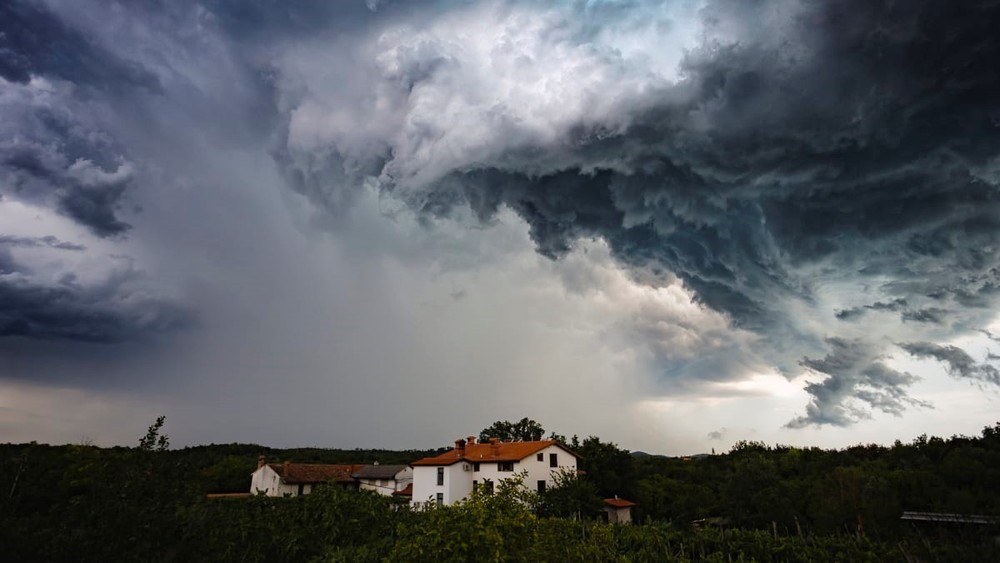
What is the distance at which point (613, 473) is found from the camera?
5156cm

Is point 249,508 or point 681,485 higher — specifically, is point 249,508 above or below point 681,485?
above

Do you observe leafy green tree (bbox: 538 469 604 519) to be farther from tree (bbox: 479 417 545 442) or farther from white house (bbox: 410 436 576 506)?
tree (bbox: 479 417 545 442)

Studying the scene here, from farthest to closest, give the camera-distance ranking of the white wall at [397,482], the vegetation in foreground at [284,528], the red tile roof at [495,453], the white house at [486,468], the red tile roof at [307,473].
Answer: the white wall at [397,482] → the red tile roof at [307,473] → the red tile roof at [495,453] → the white house at [486,468] → the vegetation in foreground at [284,528]

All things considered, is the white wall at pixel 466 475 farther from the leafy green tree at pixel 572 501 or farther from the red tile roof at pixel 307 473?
the red tile roof at pixel 307 473

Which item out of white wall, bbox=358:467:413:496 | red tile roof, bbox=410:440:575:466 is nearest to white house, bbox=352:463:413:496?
white wall, bbox=358:467:413:496

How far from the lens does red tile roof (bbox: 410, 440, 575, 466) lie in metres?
50.3

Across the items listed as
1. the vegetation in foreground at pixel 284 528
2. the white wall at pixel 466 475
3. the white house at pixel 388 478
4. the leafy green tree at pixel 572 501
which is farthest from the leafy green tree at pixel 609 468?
the white house at pixel 388 478

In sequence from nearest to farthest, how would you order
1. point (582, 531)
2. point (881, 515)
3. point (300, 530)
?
1. point (300, 530)
2. point (582, 531)
3. point (881, 515)

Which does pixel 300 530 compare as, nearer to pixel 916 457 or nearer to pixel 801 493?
pixel 801 493

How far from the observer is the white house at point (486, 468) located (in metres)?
A: 49.5

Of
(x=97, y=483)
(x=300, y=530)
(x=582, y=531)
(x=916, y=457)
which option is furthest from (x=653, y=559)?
(x=916, y=457)

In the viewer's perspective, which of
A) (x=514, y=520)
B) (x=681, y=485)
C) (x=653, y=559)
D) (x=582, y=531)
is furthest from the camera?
(x=681, y=485)

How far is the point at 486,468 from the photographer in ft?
168

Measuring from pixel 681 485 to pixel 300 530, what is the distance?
5391 centimetres
